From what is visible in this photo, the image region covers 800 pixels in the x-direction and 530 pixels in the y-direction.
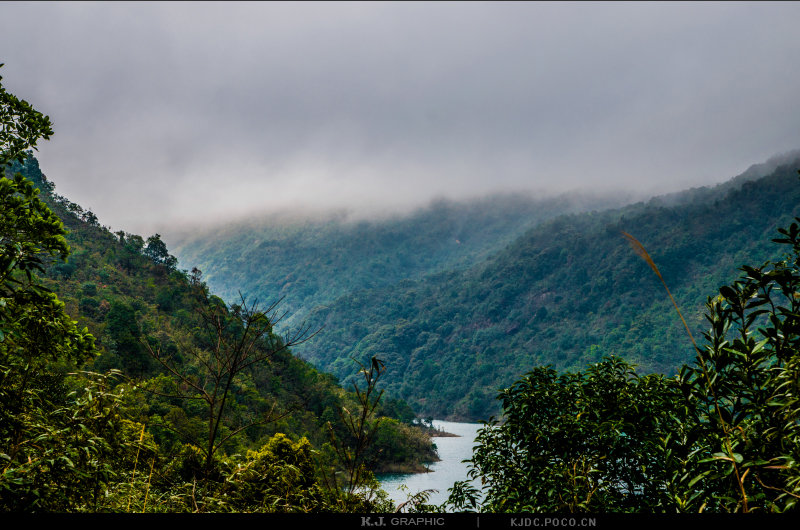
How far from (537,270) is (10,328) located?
399 ft

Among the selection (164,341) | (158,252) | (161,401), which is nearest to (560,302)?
(158,252)

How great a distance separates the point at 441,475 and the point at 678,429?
39944 millimetres

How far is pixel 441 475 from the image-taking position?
131ft

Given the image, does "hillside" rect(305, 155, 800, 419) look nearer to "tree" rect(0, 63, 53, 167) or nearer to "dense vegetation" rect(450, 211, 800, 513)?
"dense vegetation" rect(450, 211, 800, 513)

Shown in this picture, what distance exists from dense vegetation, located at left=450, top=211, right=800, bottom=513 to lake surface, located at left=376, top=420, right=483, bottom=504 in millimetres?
22257

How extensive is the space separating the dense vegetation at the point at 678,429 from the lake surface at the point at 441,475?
22.3 m

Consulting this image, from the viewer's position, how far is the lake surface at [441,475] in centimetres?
3247

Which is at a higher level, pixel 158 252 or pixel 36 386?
pixel 158 252

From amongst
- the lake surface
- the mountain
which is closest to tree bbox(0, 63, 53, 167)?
the mountain

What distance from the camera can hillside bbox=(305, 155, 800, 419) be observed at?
82375mm

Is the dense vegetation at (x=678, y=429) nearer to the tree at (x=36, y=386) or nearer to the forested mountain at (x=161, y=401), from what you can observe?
the forested mountain at (x=161, y=401)

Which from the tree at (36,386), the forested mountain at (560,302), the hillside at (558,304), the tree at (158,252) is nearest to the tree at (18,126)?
the tree at (36,386)

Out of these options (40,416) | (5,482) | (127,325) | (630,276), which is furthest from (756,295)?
(630,276)

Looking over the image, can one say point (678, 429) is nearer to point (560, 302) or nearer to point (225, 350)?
point (225, 350)
